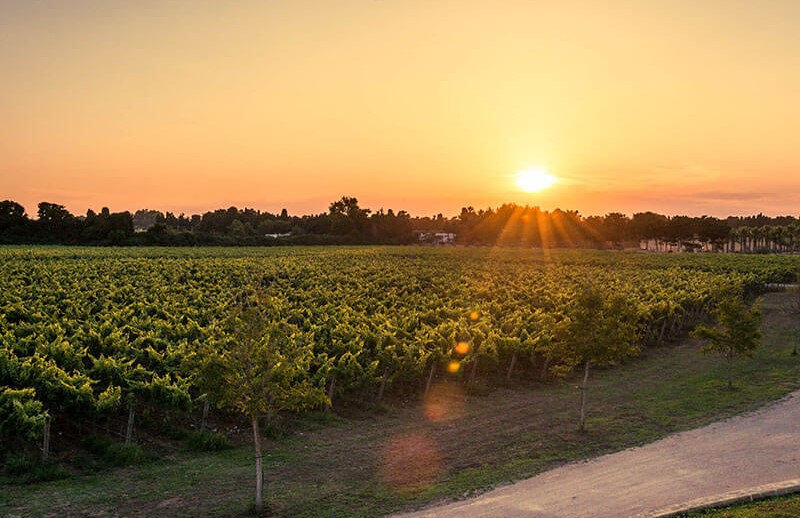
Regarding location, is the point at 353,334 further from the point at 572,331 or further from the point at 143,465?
the point at 143,465

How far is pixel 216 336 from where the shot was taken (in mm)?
31016

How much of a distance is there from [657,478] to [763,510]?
309 centimetres

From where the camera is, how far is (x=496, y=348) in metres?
31.4

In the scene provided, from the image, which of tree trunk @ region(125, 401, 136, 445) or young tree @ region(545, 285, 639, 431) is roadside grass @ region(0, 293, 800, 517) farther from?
young tree @ region(545, 285, 639, 431)

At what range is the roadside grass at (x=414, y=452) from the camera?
53.9ft

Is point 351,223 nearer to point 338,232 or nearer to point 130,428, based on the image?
point 338,232

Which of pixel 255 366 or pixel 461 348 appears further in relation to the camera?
pixel 461 348

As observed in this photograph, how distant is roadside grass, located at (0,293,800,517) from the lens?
1644 cm

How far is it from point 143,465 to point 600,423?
48.6ft

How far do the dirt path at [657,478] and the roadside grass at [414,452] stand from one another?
87cm

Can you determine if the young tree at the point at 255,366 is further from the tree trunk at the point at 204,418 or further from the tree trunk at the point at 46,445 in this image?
the tree trunk at the point at 46,445

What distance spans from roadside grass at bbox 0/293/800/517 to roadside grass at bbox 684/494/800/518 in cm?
507

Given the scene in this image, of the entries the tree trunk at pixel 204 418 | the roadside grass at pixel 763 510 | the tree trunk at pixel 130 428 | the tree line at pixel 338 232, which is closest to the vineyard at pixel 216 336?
the tree trunk at pixel 130 428

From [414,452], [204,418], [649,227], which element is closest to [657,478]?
[414,452]
